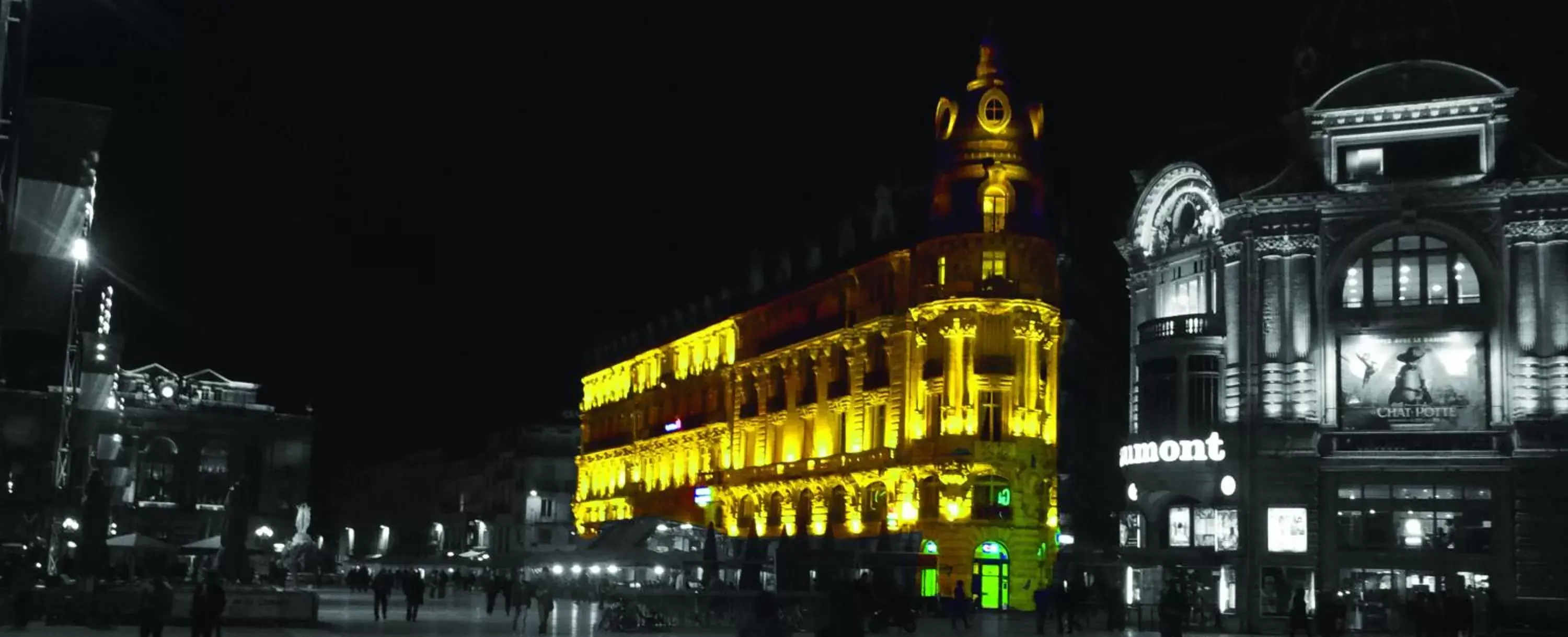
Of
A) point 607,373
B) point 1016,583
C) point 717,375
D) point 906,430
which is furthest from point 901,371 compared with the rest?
point 607,373

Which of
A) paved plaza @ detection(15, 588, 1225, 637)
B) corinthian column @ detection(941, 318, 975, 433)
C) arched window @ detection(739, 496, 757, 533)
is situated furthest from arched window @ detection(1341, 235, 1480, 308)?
arched window @ detection(739, 496, 757, 533)

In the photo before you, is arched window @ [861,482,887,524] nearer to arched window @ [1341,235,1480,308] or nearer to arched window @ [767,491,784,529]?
arched window @ [767,491,784,529]

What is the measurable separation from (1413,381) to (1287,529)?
681cm

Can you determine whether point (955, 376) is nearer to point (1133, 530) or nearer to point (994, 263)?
point (994, 263)

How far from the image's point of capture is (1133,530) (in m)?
66.1

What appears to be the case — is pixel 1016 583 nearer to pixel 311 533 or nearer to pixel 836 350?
pixel 836 350

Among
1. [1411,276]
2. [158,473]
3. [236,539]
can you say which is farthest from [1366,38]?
[158,473]

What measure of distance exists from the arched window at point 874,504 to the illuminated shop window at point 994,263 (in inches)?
442

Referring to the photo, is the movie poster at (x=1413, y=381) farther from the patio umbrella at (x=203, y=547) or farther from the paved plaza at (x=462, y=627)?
the patio umbrella at (x=203, y=547)

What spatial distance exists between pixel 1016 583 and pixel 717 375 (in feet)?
98.4

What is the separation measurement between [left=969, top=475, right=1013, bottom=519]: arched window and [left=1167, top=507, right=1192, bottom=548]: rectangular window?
9283mm

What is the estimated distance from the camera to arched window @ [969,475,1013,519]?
72438 mm

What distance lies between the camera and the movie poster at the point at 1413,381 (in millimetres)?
58875

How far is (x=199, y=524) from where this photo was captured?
5773 inches
